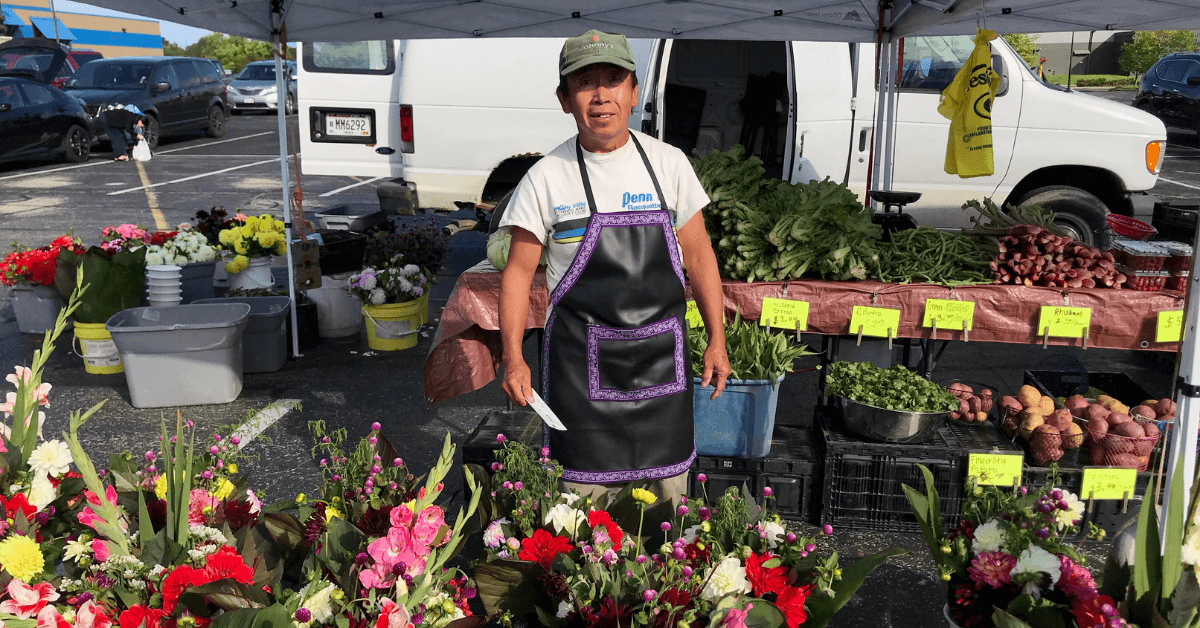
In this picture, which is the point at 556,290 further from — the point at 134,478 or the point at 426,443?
the point at 426,443

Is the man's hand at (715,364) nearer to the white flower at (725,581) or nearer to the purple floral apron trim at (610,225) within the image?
the purple floral apron trim at (610,225)

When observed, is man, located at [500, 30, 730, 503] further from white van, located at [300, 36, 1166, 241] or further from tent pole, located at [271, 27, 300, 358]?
white van, located at [300, 36, 1166, 241]

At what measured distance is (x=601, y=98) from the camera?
2.63 metres

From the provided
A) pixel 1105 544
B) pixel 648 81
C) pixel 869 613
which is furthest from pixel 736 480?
pixel 648 81

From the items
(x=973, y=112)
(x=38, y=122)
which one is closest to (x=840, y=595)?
(x=973, y=112)

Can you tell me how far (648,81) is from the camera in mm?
7336

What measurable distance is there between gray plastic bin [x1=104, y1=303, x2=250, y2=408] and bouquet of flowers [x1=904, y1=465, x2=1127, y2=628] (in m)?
4.24

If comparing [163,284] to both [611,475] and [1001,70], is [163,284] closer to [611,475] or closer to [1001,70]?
[611,475]

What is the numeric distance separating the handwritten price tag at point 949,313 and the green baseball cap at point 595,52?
90.3 inches

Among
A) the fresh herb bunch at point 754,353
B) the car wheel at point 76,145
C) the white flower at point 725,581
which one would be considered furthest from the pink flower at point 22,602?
the car wheel at point 76,145

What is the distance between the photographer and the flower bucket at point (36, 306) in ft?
21.4

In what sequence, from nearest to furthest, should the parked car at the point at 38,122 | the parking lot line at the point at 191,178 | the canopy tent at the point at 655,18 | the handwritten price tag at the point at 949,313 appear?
the handwritten price tag at the point at 949,313 → the canopy tent at the point at 655,18 → the parking lot line at the point at 191,178 → the parked car at the point at 38,122

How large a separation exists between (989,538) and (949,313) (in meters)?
2.10

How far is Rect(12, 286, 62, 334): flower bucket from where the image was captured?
6508 mm
